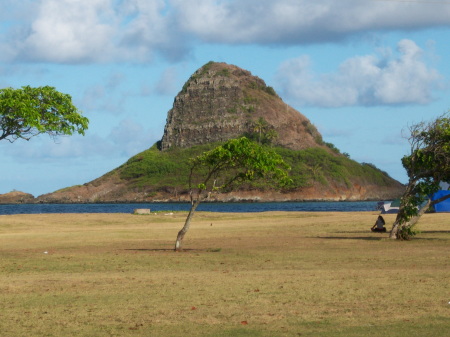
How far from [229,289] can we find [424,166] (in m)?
20.2

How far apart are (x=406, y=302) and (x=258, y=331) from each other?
14.1 feet

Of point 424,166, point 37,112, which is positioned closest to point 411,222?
point 424,166

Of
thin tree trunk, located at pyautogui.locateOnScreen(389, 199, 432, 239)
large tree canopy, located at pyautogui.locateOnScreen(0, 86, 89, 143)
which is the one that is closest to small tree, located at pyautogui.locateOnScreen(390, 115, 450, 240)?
thin tree trunk, located at pyautogui.locateOnScreen(389, 199, 432, 239)

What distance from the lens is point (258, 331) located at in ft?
44.2

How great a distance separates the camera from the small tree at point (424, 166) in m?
35.9

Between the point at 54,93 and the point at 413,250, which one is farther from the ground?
the point at 54,93

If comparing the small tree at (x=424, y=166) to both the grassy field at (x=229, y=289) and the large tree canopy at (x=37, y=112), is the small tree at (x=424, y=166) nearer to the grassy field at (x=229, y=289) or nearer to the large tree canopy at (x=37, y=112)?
the grassy field at (x=229, y=289)

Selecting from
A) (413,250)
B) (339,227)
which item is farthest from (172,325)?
(339,227)

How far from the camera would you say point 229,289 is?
1903cm

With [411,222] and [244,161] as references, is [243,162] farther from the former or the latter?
[411,222]

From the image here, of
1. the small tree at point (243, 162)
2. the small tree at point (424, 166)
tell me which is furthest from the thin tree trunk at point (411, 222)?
the small tree at point (243, 162)

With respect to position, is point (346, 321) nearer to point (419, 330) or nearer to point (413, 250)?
point (419, 330)

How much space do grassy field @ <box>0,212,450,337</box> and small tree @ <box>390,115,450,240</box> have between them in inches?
59.7

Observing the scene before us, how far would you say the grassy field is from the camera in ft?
45.9
